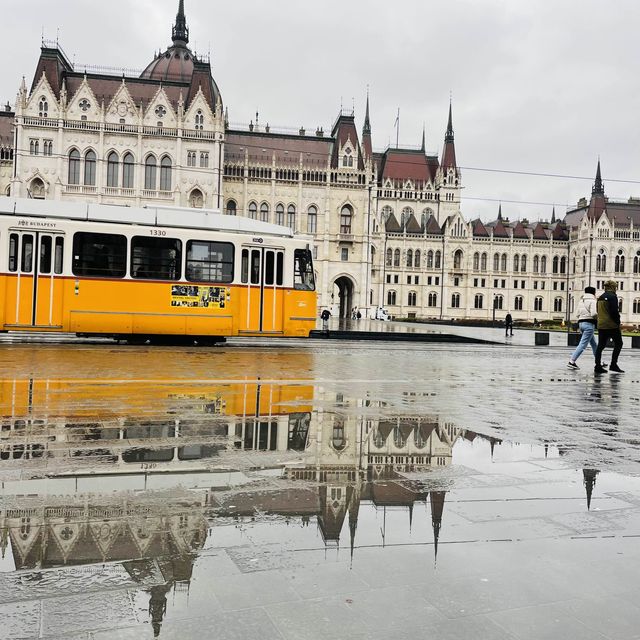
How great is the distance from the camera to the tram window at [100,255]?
19.0 meters

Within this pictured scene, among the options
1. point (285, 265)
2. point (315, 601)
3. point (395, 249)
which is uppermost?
point (395, 249)

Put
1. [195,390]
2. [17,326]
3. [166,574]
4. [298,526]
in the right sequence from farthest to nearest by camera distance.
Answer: [17,326] → [195,390] → [298,526] → [166,574]

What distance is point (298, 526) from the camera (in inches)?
139

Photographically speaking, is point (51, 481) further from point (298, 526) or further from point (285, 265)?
point (285, 265)

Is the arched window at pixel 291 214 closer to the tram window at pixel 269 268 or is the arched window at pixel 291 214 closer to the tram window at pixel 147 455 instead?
the tram window at pixel 269 268

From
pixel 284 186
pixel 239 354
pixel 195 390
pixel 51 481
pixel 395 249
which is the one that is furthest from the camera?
pixel 395 249

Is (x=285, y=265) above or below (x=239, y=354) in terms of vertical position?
above

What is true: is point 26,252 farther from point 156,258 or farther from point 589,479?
point 589,479

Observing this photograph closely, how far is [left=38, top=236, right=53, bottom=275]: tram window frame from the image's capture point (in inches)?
739

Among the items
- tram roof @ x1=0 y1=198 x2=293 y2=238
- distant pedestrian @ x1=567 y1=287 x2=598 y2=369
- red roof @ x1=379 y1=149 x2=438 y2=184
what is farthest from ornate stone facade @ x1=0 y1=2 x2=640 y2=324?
distant pedestrian @ x1=567 y1=287 x2=598 y2=369

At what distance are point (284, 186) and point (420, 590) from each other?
245ft

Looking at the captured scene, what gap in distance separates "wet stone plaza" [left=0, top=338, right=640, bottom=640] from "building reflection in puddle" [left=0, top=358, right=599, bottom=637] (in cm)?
2

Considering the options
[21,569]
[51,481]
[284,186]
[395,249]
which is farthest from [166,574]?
[395,249]

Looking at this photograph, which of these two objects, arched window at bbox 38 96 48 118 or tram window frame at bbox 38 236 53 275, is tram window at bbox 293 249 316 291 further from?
arched window at bbox 38 96 48 118
